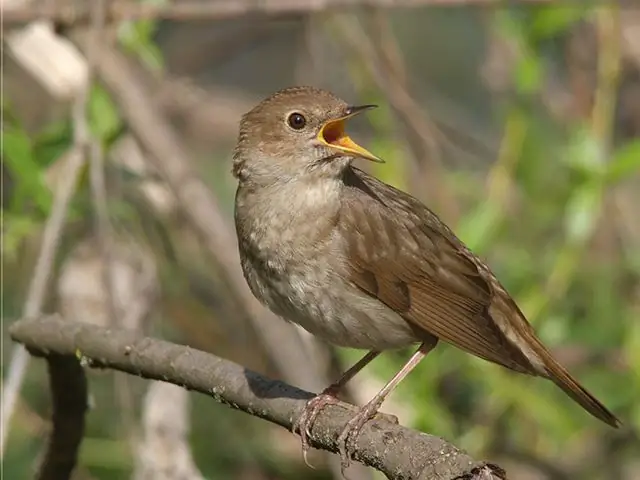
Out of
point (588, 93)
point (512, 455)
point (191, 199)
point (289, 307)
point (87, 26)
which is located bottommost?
point (289, 307)

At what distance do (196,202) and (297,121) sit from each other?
1446 millimetres

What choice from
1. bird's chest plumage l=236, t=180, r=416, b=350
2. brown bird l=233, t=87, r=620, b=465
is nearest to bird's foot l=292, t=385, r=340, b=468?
brown bird l=233, t=87, r=620, b=465

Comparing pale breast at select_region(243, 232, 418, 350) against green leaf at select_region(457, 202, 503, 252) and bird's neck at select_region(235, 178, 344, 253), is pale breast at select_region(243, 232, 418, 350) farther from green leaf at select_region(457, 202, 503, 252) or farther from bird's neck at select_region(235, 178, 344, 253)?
green leaf at select_region(457, 202, 503, 252)

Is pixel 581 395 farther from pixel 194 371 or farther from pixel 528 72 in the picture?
pixel 528 72

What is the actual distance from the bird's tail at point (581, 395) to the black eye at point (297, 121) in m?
1.09

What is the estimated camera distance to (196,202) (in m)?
5.43

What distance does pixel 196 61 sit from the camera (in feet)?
27.5

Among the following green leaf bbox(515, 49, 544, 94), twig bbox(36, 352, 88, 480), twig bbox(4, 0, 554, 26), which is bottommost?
twig bbox(36, 352, 88, 480)

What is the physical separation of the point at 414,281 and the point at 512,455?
8.12 ft

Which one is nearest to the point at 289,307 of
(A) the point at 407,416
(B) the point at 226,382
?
(B) the point at 226,382

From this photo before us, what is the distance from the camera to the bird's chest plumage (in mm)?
3852

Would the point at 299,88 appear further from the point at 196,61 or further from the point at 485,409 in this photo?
the point at 196,61

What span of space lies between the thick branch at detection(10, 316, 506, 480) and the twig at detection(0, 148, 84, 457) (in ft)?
0.51

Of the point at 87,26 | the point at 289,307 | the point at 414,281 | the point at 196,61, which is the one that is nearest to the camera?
the point at 289,307
